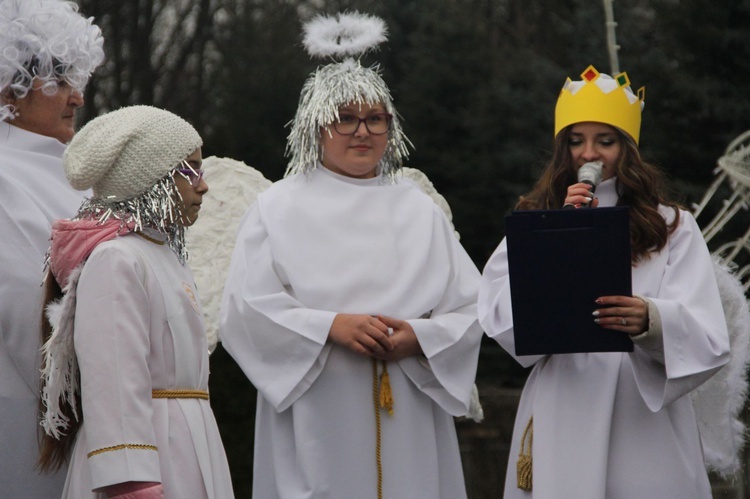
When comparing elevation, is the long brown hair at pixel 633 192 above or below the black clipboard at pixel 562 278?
above

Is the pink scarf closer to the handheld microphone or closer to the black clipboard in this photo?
the black clipboard

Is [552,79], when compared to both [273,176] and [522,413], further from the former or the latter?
[522,413]

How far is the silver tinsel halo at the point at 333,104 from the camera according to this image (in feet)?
16.7

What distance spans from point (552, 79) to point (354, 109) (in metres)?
4.81

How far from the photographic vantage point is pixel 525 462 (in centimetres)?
426

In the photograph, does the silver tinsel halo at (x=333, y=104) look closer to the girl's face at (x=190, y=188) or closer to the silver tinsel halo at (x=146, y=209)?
the girl's face at (x=190, y=188)

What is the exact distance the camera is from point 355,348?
473 cm

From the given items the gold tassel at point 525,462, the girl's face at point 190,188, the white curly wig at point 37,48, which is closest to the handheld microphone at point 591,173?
the gold tassel at point 525,462

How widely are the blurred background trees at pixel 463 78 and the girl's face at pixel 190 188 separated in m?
2.59

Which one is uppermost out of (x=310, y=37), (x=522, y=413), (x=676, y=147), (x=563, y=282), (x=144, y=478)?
(x=676, y=147)

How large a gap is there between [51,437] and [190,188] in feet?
2.61

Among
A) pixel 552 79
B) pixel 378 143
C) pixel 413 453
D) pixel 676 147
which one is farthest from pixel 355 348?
pixel 552 79

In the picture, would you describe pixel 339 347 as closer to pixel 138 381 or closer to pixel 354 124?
pixel 354 124

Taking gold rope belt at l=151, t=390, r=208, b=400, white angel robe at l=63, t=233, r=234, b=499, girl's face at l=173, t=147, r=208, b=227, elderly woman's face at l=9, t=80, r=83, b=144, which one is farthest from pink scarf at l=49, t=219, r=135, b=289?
elderly woman's face at l=9, t=80, r=83, b=144
